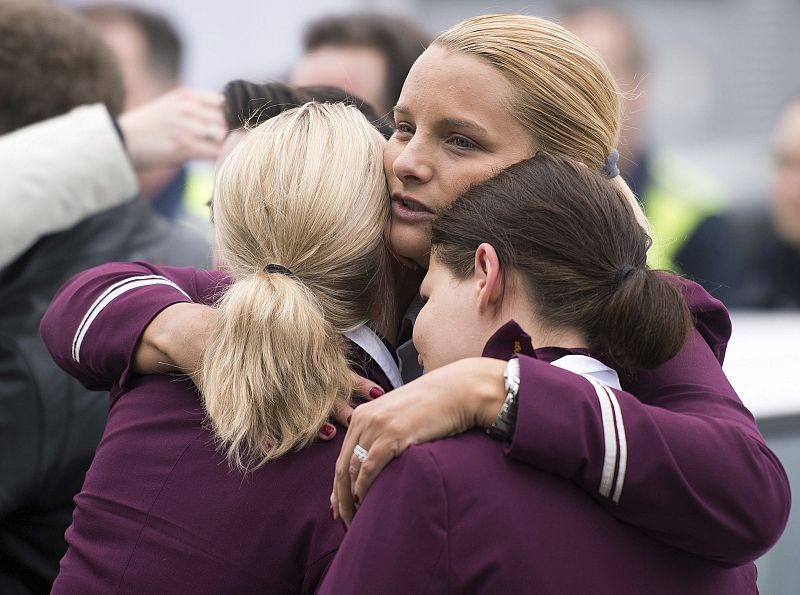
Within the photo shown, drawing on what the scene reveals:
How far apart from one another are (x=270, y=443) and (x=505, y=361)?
0.36 meters

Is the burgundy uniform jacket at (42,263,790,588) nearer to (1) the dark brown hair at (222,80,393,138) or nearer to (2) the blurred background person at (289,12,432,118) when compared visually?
(1) the dark brown hair at (222,80,393,138)

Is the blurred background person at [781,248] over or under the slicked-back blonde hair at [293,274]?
under

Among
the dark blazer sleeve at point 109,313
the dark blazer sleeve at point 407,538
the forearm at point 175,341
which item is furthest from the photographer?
the dark blazer sleeve at point 109,313

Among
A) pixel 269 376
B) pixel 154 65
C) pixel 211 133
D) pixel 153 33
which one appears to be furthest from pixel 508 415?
pixel 153 33

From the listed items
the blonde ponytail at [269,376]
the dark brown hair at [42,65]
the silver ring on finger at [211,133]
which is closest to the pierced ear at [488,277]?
the blonde ponytail at [269,376]

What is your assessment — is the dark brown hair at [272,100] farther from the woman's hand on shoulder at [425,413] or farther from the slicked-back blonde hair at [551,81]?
the woman's hand on shoulder at [425,413]

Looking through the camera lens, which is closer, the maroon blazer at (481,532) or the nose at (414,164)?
the maroon blazer at (481,532)

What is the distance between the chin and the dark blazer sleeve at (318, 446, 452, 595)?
0.49 meters

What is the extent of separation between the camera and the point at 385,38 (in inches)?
147

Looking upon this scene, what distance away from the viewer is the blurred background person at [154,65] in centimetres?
488

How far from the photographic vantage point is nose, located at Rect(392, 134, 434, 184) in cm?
179

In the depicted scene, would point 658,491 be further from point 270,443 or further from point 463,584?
point 270,443

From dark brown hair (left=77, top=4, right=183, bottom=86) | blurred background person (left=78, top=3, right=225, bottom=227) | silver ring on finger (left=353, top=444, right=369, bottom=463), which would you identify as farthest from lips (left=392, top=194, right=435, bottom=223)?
dark brown hair (left=77, top=4, right=183, bottom=86)

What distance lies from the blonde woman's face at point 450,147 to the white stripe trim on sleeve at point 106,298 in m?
0.40
